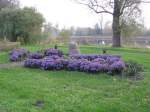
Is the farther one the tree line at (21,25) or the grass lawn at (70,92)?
the tree line at (21,25)

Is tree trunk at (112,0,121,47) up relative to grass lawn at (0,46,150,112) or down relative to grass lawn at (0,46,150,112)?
up

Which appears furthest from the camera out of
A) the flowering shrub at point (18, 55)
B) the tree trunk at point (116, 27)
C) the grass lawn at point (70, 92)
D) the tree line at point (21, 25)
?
the tree trunk at point (116, 27)

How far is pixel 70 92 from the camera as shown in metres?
8.66

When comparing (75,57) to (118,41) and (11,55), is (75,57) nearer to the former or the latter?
(11,55)

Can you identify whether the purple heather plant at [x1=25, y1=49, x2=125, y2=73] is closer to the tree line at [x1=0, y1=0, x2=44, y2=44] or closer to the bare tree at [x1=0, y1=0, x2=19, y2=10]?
the tree line at [x1=0, y1=0, x2=44, y2=44]

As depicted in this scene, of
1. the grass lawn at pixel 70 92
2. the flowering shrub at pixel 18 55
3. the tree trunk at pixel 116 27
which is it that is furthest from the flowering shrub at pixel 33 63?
the tree trunk at pixel 116 27

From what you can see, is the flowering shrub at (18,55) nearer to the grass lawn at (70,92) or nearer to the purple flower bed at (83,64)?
the purple flower bed at (83,64)

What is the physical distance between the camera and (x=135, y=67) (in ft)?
40.6

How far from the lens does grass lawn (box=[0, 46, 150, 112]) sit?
7.45 m

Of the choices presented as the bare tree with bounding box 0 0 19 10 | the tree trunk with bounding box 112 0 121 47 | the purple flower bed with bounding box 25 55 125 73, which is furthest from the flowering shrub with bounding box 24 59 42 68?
the bare tree with bounding box 0 0 19 10

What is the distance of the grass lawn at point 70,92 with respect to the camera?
24.4 ft

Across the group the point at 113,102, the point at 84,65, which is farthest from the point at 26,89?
the point at 84,65

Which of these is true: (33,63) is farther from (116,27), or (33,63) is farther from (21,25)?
(116,27)

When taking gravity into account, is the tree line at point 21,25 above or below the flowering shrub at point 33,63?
above
